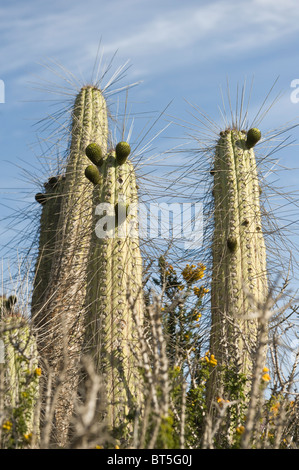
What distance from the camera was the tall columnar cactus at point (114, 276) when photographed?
14.5 ft

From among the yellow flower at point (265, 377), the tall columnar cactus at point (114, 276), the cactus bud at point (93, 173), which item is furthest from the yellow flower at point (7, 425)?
the cactus bud at point (93, 173)

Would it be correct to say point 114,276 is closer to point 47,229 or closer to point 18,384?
point 18,384

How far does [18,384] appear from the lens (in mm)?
4086

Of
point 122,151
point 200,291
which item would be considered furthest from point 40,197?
point 200,291

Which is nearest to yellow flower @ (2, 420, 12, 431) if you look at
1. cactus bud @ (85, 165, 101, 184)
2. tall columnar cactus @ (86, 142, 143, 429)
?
tall columnar cactus @ (86, 142, 143, 429)

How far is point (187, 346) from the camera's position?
505 centimetres

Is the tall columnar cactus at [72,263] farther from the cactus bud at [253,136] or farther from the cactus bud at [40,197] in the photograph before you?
the cactus bud at [253,136]

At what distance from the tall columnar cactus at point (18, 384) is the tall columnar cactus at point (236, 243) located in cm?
162

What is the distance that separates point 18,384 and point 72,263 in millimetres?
1959
